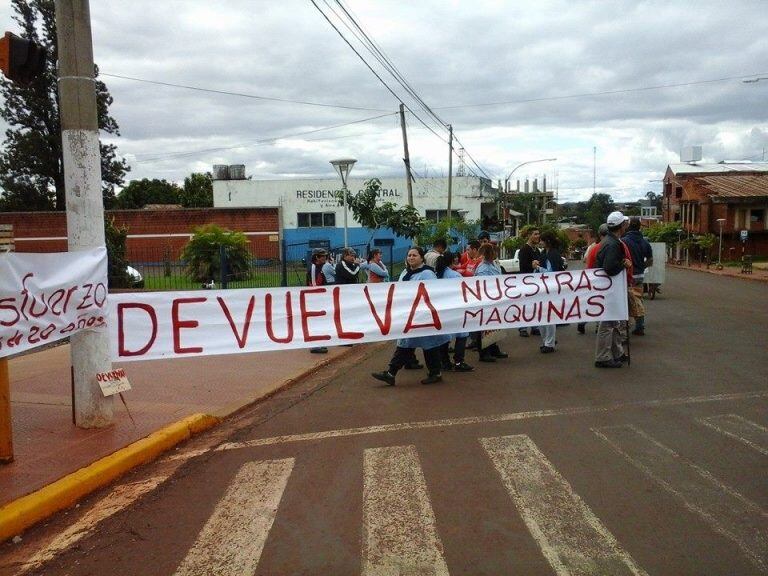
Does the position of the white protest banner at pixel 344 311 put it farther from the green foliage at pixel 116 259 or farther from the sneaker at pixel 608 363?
the green foliage at pixel 116 259

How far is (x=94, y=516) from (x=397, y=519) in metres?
2.24

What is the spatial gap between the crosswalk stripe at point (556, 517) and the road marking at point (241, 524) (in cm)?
172

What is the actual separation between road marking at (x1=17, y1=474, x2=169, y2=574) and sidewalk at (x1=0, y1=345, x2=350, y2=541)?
0.85ft

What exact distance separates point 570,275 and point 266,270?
13.0 meters

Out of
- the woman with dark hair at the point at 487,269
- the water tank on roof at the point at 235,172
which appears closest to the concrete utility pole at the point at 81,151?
the woman with dark hair at the point at 487,269

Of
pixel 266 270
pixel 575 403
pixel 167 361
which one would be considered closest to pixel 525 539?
pixel 575 403

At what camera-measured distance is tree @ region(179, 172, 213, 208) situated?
81562mm

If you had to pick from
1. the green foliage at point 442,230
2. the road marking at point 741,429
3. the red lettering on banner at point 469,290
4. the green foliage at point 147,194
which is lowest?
the road marking at point 741,429

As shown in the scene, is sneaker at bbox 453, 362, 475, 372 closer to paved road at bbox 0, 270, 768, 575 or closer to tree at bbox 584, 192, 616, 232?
paved road at bbox 0, 270, 768, 575

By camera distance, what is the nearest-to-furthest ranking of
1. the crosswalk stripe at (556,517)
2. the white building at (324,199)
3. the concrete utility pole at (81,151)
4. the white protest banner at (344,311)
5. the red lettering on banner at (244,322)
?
the crosswalk stripe at (556,517)
the concrete utility pole at (81,151)
the white protest banner at (344,311)
the red lettering on banner at (244,322)
the white building at (324,199)

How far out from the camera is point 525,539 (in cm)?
426

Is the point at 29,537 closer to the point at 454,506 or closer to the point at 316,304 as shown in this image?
the point at 454,506

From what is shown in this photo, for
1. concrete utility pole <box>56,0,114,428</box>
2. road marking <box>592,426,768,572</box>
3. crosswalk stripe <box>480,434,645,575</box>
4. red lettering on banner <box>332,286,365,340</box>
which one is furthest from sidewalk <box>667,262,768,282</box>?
concrete utility pole <box>56,0,114,428</box>

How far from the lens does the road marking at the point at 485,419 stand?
6742 millimetres
